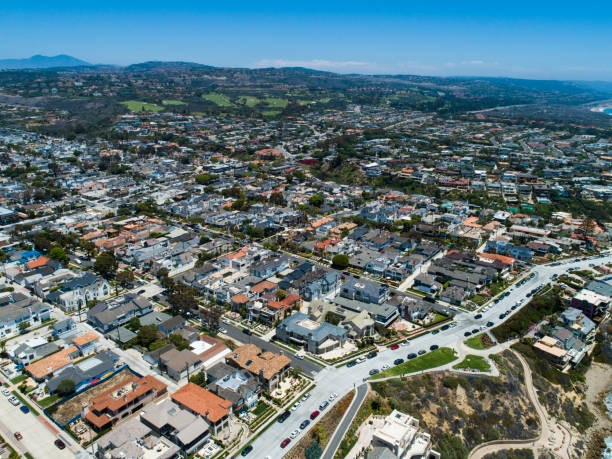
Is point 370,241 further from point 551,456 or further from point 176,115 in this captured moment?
point 176,115

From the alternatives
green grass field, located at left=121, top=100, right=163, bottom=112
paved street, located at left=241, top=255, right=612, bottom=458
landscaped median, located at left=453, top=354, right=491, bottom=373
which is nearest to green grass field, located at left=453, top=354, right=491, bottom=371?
landscaped median, located at left=453, top=354, right=491, bottom=373

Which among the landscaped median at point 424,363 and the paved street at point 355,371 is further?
the landscaped median at point 424,363

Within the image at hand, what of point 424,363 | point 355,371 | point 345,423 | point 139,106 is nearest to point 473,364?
point 424,363

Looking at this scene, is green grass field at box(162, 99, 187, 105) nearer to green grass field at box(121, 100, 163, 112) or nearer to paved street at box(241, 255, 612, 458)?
green grass field at box(121, 100, 163, 112)

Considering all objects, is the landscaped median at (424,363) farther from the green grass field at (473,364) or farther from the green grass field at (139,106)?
the green grass field at (139,106)

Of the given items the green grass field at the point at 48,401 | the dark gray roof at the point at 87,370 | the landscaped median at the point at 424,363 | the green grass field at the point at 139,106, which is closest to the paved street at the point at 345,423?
the landscaped median at the point at 424,363

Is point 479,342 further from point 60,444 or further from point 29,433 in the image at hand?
point 29,433

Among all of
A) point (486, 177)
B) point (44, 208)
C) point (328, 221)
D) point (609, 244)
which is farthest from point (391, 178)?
point (44, 208)
